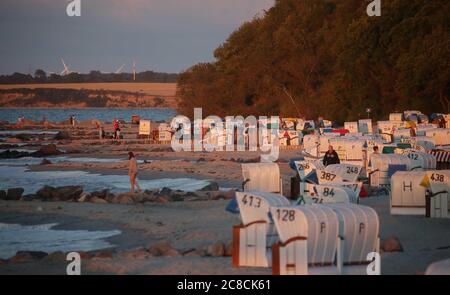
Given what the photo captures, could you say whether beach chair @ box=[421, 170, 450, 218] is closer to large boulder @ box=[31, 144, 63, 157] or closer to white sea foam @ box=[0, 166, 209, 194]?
white sea foam @ box=[0, 166, 209, 194]

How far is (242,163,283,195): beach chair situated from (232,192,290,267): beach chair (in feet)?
27.1

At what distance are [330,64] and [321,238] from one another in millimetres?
79236

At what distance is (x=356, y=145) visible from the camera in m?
34.1

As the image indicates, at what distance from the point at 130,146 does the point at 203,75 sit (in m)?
44.7

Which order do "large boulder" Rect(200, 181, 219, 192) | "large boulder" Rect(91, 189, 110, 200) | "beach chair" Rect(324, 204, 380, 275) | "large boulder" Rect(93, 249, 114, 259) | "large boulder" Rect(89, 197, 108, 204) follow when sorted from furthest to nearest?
"large boulder" Rect(200, 181, 219, 192) → "large boulder" Rect(91, 189, 110, 200) → "large boulder" Rect(89, 197, 108, 204) → "large boulder" Rect(93, 249, 114, 259) → "beach chair" Rect(324, 204, 380, 275)

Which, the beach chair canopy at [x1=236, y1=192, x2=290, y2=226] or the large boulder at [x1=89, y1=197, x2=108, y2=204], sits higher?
the beach chair canopy at [x1=236, y1=192, x2=290, y2=226]

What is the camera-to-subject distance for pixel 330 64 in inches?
3607

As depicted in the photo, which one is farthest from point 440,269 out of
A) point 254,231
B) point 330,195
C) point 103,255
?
point 103,255

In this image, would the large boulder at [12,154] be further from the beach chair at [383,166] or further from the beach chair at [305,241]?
the beach chair at [305,241]

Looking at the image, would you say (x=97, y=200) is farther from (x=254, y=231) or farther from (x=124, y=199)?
(x=254, y=231)

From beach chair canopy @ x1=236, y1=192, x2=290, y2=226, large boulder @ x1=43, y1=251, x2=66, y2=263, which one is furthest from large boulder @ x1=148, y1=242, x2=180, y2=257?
beach chair canopy @ x1=236, y1=192, x2=290, y2=226

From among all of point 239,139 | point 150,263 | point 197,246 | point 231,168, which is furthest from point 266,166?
point 239,139

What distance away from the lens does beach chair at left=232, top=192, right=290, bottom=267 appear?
15539 millimetres

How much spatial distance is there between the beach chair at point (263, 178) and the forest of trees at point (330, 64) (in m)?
45.6
